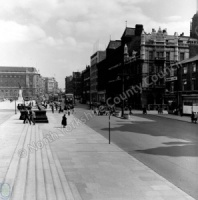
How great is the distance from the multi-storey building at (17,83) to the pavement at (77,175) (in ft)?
509

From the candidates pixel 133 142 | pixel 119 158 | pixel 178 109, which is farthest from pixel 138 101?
pixel 119 158

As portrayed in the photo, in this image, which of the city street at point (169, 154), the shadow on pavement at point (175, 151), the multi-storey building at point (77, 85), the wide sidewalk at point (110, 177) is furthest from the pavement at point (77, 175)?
the multi-storey building at point (77, 85)

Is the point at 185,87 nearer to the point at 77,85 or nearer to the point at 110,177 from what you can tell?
the point at 110,177

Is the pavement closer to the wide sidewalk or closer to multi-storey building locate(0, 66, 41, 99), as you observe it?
the wide sidewalk

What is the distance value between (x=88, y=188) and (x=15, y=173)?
321 cm

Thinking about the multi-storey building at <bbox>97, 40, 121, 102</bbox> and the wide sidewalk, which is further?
the multi-storey building at <bbox>97, 40, 121, 102</bbox>

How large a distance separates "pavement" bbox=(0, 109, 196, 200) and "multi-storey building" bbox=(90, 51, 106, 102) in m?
94.9

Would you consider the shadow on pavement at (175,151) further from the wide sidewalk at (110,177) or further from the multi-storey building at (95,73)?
the multi-storey building at (95,73)

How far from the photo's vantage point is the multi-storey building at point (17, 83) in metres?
168

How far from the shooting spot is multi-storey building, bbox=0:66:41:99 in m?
168

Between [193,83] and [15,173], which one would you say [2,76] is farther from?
[15,173]

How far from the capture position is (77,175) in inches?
432

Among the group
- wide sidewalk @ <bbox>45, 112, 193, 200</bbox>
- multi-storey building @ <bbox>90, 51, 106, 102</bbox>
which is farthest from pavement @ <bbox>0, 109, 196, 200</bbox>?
multi-storey building @ <bbox>90, 51, 106, 102</bbox>

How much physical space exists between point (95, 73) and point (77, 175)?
10292 centimetres
